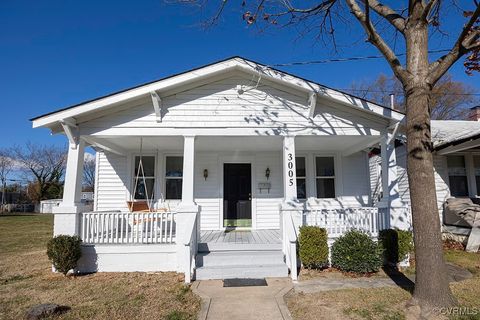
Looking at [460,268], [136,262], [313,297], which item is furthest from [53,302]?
[460,268]

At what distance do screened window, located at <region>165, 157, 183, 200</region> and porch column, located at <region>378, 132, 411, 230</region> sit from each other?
567 cm

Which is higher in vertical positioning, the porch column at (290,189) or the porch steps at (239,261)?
the porch column at (290,189)

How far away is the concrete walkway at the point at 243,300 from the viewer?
14.3 ft

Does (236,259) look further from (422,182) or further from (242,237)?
(422,182)

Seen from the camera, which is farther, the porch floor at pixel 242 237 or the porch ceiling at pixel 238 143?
the porch ceiling at pixel 238 143

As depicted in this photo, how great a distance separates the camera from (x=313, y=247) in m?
6.40

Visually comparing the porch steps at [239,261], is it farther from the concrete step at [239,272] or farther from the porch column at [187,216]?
the porch column at [187,216]

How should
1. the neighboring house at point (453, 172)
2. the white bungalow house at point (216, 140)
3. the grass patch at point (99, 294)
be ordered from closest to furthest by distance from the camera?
the grass patch at point (99, 294), the white bungalow house at point (216, 140), the neighboring house at point (453, 172)

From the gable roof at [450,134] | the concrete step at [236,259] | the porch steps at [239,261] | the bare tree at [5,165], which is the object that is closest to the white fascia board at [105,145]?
the porch steps at [239,261]

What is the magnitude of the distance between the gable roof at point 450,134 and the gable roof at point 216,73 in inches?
121

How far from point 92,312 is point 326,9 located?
707 cm

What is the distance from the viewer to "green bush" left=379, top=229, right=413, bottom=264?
6.58 m

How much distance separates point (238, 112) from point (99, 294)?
4.58 metres

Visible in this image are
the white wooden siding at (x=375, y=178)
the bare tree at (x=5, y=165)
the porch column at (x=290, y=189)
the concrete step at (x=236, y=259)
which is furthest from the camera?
the bare tree at (x=5, y=165)
